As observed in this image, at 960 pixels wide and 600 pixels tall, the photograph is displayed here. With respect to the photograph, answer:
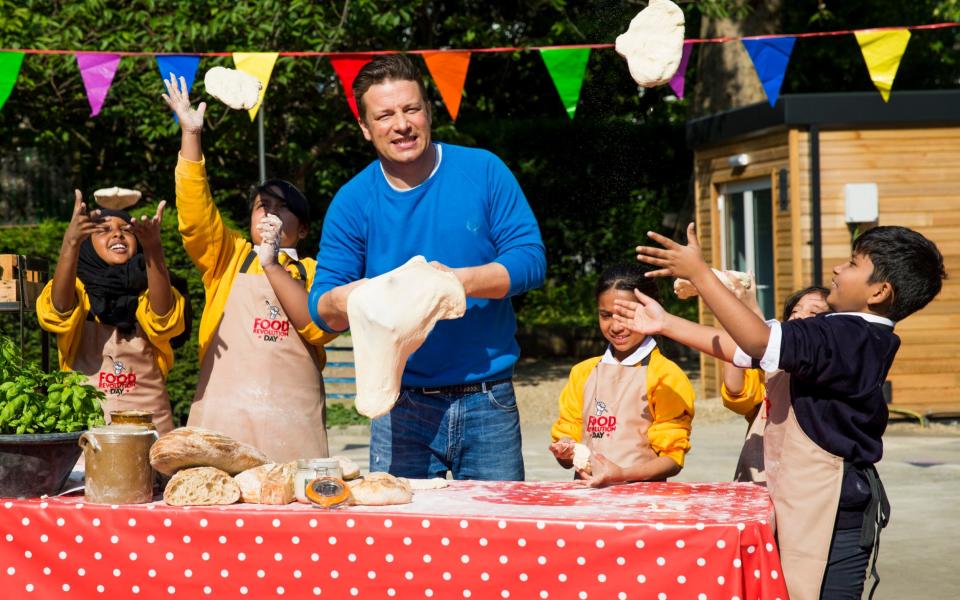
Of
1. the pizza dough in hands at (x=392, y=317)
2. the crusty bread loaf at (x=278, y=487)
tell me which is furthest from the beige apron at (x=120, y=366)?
the pizza dough in hands at (x=392, y=317)

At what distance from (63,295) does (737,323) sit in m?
2.64

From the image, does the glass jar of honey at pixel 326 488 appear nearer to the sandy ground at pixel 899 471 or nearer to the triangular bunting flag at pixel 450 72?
the sandy ground at pixel 899 471

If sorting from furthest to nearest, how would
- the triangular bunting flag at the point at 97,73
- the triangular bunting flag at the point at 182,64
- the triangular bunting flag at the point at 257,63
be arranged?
the triangular bunting flag at the point at 97,73
the triangular bunting flag at the point at 257,63
the triangular bunting flag at the point at 182,64

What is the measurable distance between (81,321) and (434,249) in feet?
6.07

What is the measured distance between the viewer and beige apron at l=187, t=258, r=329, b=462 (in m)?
3.71

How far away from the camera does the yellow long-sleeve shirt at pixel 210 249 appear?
12.2ft

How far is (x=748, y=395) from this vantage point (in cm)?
393

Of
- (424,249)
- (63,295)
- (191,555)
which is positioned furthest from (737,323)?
Answer: (63,295)

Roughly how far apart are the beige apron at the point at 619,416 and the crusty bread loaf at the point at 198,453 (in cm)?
118

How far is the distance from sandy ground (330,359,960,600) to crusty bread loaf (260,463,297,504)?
300 cm

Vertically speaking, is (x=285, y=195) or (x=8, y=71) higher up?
(x=8, y=71)

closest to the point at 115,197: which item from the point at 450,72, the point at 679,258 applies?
the point at 679,258

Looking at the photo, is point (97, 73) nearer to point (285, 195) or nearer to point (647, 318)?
point (285, 195)

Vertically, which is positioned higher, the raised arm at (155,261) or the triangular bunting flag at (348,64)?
the triangular bunting flag at (348,64)
